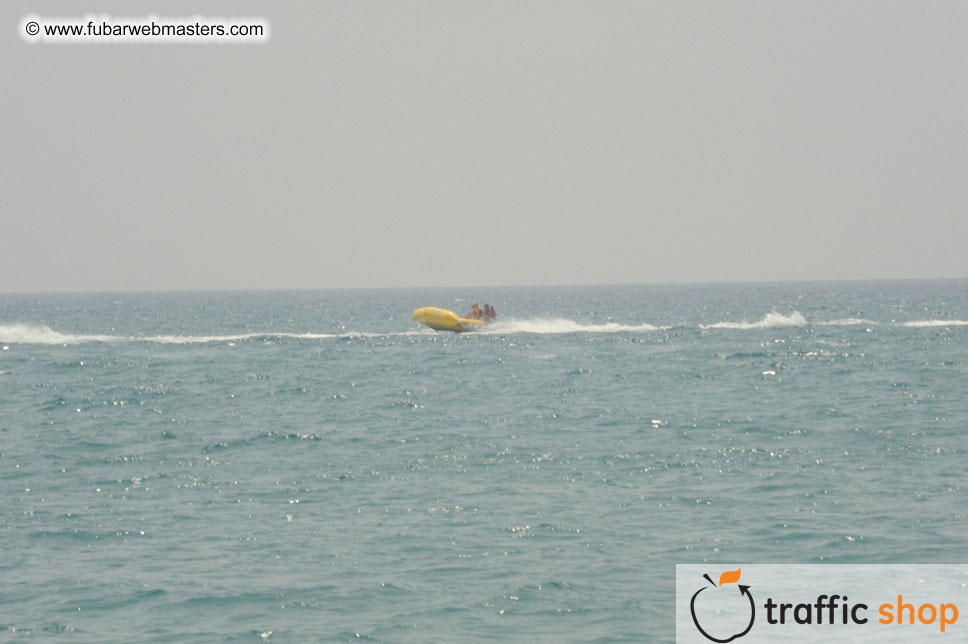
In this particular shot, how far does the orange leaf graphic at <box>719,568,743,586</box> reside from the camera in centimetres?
1244

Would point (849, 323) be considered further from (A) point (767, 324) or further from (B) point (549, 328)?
(B) point (549, 328)

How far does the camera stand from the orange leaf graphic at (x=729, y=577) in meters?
12.4

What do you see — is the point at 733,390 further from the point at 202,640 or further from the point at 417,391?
the point at 202,640

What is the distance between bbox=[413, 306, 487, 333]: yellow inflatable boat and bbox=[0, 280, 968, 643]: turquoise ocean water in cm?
1489

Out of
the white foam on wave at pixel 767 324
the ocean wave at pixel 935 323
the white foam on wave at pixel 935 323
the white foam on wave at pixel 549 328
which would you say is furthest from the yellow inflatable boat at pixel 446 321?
the ocean wave at pixel 935 323

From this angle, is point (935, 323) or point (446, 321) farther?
point (935, 323)

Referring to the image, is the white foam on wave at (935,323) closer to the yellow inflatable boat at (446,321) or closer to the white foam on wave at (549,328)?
the white foam on wave at (549,328)

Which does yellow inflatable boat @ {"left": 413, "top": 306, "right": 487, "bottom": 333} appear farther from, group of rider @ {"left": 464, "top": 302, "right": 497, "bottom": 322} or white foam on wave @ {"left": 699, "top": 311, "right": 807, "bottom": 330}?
white foam on wave @ {"left": 699, "top": 311, "right": 807, "bottom": 330}

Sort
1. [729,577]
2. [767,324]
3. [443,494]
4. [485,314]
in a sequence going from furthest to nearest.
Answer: [767,324]
[485,314]
[443,494]
[729,577]

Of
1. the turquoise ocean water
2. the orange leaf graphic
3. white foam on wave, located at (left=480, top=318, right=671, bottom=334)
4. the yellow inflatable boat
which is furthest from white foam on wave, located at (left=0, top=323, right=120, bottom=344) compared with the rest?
the orange leaf graphic

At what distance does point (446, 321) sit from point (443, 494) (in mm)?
35005

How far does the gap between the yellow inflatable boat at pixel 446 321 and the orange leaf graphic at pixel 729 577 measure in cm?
3954

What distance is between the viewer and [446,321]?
171 feet

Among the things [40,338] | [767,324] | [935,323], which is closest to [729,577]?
[40,338]
